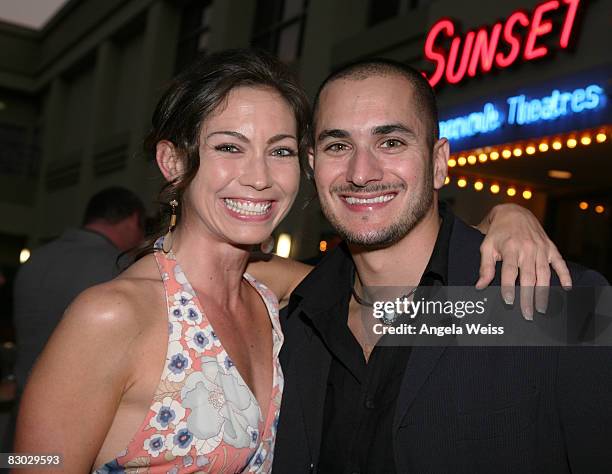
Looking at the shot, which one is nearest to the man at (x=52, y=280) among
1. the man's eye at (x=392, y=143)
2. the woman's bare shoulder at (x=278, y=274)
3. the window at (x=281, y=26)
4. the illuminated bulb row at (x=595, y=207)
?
the woman's bare shoulder at (x=278, y=274)

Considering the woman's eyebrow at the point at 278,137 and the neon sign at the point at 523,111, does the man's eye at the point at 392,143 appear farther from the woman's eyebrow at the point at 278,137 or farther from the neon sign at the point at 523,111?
the neon sign at the point at 523,111

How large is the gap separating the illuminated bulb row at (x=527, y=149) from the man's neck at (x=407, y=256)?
4447 millimetres

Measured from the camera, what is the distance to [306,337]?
2.63m

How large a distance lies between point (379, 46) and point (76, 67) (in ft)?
49.5

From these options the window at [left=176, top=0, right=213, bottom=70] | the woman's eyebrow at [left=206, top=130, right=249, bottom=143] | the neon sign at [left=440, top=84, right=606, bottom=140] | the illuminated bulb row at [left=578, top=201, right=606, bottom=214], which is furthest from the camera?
the window at [left=176, top=0, right=213, bottom=70]

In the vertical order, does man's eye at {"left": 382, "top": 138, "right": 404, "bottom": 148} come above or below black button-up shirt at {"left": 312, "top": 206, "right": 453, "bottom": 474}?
above

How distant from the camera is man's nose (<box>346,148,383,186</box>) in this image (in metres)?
2.54

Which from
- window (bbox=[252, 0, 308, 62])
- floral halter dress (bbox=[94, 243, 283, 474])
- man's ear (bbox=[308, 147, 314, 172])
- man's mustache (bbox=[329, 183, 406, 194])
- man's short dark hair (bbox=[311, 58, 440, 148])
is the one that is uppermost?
window (bbox=[252, 0, 308, 62])

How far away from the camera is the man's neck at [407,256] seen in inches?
103

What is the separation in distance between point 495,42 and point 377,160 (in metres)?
5.92

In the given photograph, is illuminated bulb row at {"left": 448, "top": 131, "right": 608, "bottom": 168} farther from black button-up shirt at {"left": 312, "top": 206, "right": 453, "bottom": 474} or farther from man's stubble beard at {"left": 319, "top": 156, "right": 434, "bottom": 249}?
black button-up shirt at {"left": 312, "top": 206, "right": 453, "bottom": 474}

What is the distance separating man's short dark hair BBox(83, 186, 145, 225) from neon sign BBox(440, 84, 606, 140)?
4245 mm

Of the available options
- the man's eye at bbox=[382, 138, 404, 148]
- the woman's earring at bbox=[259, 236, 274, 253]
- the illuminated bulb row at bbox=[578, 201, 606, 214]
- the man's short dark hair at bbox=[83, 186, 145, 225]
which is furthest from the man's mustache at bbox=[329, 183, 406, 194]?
the illuminated bulb row at bbox=[578, 201, 606, 214]

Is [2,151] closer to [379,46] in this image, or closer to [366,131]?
[379,46]
